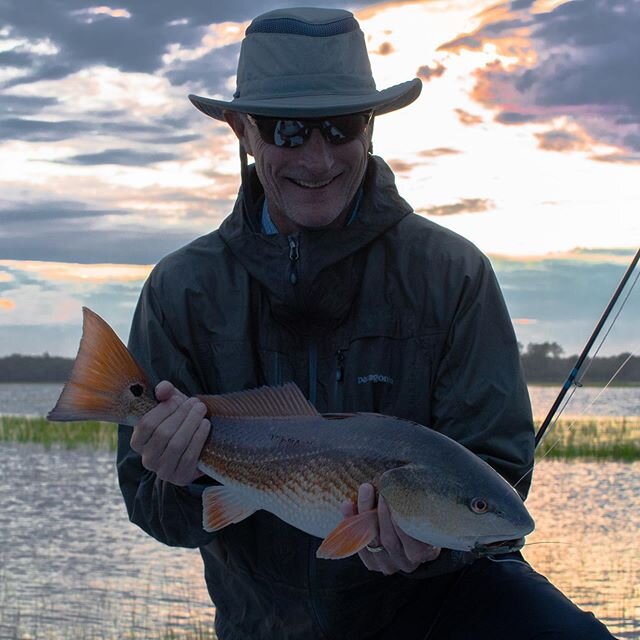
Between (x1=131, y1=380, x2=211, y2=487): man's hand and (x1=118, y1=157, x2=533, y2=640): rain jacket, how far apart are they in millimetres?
415

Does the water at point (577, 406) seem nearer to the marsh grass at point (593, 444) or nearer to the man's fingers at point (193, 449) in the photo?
the marsh grass at point (593, 444)

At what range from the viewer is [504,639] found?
12.9 feet

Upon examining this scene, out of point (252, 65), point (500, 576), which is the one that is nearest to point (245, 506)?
point (500, 576)

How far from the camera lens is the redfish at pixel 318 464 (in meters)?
3.44

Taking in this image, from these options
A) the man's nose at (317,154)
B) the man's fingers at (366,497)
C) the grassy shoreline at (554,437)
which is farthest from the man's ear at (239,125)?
the grassy shoreline at (554,437)

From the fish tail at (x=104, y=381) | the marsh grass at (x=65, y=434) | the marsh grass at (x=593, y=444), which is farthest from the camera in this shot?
the marsh grass at (x=65, y=434)

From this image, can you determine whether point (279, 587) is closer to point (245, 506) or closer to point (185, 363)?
point (245, 506)

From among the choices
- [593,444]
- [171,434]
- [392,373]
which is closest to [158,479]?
[171,434]

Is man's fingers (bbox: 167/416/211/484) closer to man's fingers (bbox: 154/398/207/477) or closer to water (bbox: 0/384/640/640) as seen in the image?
man's fingers (bbox: 154/398/207/477)

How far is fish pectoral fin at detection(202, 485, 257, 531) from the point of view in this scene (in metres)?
4.03

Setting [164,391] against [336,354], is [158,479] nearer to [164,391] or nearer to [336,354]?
[164,391]

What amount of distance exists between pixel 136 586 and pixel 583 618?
7330mm

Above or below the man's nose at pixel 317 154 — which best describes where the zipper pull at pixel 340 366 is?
below

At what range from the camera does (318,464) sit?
12.3ft
